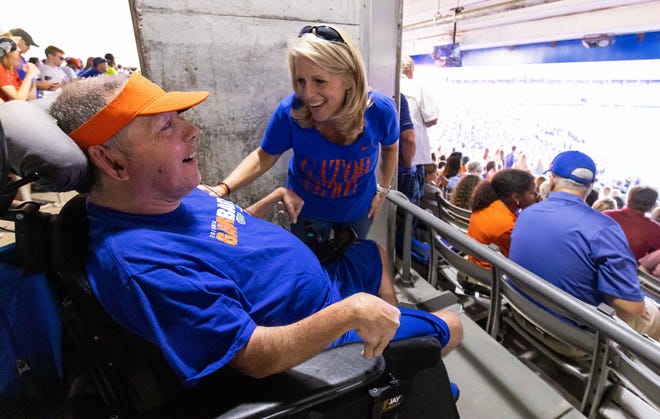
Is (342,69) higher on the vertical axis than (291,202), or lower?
higher

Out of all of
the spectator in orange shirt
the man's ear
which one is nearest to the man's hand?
the man's ear

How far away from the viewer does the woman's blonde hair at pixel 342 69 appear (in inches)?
53.4

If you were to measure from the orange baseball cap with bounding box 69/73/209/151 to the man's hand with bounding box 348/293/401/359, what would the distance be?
72cm

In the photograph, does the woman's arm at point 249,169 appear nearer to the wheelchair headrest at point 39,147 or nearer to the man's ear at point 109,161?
the man's ear at point 109,161

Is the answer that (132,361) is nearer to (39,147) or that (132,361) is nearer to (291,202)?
(39,147)

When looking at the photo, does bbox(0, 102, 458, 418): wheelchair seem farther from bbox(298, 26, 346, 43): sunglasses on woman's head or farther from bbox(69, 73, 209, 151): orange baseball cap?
bbox(298, 26, 346, 43): sunglasses on woman's head

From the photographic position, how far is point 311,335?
85cm

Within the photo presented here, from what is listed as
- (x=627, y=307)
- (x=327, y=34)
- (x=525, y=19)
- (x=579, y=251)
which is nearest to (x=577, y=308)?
(x=579, y=251)

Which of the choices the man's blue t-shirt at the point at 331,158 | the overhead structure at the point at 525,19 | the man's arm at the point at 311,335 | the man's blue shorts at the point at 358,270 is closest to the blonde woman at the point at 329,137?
the man's blue t-shirt at the point at 331,158

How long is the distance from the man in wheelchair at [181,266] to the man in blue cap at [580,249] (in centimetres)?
93

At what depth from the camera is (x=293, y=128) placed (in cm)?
160

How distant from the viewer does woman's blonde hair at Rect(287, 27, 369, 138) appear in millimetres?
1357

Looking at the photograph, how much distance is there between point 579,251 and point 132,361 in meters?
1.82

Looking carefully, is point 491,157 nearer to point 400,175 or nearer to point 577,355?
point 400,175
